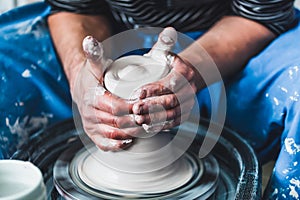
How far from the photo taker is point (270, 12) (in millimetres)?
1656

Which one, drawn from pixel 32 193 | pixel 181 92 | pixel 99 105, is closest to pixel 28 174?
pixel 32 193

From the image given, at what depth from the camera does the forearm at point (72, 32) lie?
1585 mm

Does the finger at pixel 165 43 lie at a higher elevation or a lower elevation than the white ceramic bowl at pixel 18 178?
higher

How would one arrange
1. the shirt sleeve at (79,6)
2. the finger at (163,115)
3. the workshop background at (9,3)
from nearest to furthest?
the finger at (163,115), the shirt sleeve at (79,6), the workshop background at (9,3)

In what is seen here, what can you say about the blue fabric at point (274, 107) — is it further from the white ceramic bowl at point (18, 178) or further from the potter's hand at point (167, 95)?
the white ceramic bowl at point (18, 178)

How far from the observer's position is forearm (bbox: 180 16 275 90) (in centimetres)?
160

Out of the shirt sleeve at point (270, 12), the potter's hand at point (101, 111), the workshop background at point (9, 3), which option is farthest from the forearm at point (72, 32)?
the workshop background at point (9, 3)

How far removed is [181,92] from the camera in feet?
4.21

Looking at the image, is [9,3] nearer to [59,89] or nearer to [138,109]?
[59,89]

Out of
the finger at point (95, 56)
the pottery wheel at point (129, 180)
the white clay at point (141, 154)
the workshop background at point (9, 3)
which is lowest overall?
the workshop background at point (9, 3)

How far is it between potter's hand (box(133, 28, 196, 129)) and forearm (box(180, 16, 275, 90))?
0.24m

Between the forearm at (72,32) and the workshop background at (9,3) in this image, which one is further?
the workshop background at (9,3)

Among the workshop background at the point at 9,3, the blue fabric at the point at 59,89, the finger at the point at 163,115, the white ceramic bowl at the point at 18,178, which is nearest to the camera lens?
the white ceramic bowl at the point at 18,178

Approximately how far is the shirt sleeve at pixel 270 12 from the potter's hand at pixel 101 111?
585mm
